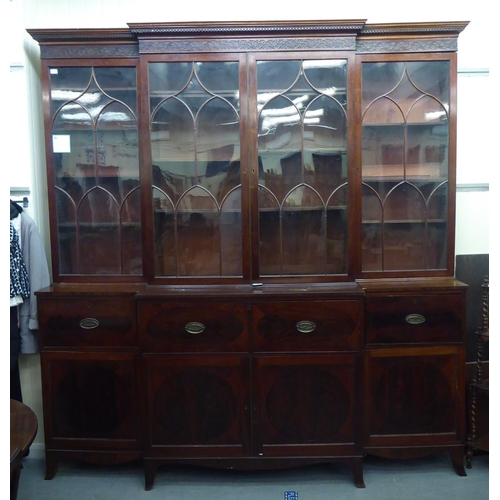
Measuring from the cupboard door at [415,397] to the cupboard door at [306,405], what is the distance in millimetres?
112

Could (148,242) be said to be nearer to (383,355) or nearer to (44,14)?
Result: (383,355)

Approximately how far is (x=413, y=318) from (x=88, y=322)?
1620 mm

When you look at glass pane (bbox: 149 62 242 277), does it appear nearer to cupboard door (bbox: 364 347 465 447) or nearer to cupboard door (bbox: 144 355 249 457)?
cupboard door (bbox: 144 355 249 457)

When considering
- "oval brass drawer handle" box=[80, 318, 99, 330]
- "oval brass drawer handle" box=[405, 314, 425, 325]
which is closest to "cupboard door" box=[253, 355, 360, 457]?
"oval brass drawer handle" box=[405, 314, 425, 325]

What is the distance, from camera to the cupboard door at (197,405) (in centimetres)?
206

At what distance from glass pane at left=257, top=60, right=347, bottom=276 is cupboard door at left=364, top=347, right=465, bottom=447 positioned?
0.56 m

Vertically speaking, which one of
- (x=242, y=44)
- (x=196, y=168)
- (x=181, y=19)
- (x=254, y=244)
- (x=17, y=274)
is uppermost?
(x=181, y=19)

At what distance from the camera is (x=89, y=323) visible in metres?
2.11

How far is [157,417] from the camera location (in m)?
2.08

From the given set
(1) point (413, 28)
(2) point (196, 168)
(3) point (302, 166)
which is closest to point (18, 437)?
(2) point (196, 168)

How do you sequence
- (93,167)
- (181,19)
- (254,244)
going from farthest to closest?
(181,19) < (93,167) < (254,244)

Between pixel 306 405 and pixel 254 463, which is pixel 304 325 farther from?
pixel 254 463

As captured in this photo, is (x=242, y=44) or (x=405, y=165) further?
(x=405, y=165)

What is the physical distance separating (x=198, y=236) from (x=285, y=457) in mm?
1190
